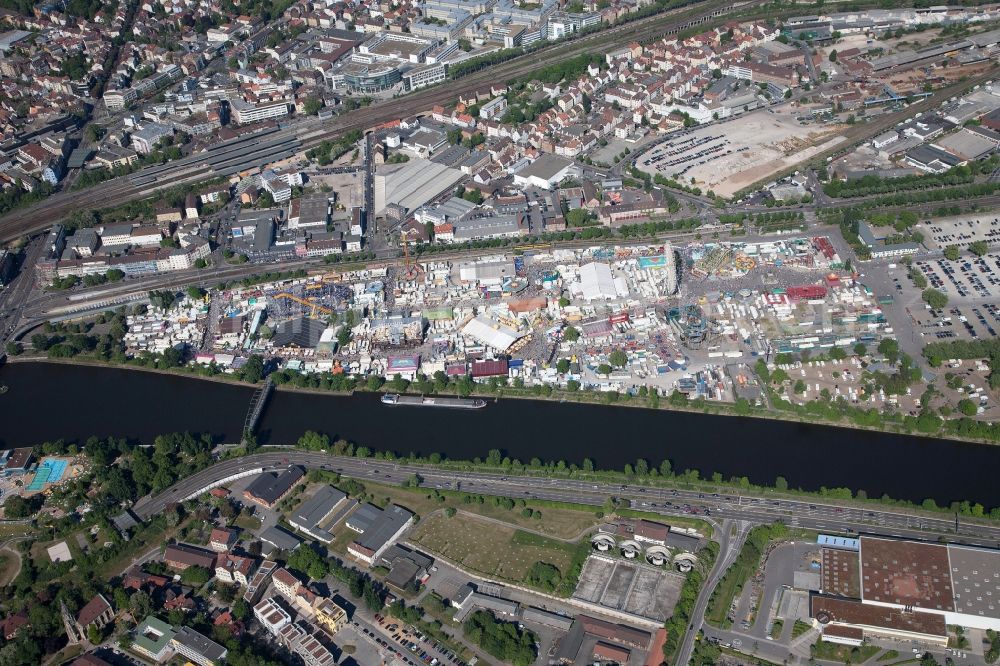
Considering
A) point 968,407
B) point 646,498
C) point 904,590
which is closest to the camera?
point 904,590

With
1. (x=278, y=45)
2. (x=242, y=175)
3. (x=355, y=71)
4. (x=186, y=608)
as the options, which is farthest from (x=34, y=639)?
(x=278, y=45)


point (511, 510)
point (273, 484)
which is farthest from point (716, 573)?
point (273, 484)

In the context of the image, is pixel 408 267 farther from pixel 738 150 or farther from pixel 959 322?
pixel 959 322

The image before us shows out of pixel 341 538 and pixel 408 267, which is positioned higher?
pixel 408 267

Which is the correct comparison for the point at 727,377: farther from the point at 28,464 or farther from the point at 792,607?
the point at 28,464

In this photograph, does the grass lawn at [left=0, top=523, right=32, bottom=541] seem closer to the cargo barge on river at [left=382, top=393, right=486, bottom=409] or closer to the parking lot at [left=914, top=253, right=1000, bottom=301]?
the cargo barge on river at [left=382, top=393, right=486, bottom=409]

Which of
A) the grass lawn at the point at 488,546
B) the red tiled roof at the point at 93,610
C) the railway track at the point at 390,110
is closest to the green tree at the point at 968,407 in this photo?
the grass lawn at the point at 488,546

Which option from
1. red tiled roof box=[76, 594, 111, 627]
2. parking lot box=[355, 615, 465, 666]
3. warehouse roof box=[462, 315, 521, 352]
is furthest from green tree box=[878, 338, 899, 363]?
red tiled roof box=[76, 594, 111, 627]
